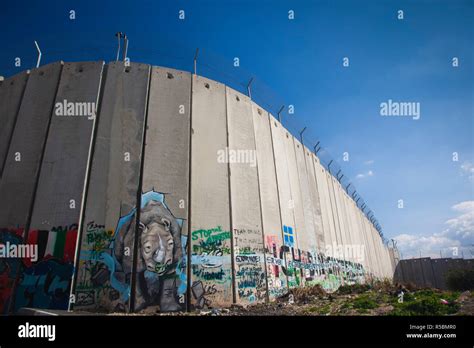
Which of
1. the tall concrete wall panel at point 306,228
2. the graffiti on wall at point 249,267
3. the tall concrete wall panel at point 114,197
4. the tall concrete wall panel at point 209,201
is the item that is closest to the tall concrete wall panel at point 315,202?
the tall concrete wall panel at point 306,228

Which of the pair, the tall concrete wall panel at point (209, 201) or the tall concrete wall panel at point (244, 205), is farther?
the tall concrete wall panel at point (244, 205)

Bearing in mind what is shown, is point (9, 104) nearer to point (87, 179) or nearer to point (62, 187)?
point (62, 187)

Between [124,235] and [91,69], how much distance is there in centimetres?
774

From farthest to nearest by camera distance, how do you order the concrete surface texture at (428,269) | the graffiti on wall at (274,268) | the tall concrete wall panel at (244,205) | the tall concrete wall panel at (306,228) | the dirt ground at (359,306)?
the concrete surface texture at (428,269), the tall concrete wall panel at (306,228), the graffiti on wall at (274,268), the tall concrete wall panel at (244,205), the dirt ground at (359,306)

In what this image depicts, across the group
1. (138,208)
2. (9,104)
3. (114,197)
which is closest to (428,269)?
(138,208)

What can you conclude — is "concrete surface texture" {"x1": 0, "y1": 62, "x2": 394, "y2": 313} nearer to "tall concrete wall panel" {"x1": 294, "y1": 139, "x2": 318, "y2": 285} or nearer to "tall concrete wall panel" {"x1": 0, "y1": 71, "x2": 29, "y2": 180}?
"tall concrete wall panel" {"x1": 0, "y1": 71, "x2": 29, "y2": 180}

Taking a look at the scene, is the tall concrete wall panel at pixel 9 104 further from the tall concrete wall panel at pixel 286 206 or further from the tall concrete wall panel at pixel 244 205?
the tall concrete wall panel at pixel 286 206

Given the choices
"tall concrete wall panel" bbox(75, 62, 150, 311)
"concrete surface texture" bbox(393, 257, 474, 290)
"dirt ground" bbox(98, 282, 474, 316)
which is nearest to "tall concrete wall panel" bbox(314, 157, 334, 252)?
"dirt ground" bbox(98, 282, 474, 316)

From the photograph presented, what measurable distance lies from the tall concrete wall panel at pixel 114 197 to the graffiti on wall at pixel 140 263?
0.11 feet

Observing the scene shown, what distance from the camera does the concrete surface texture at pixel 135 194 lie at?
10.8 m

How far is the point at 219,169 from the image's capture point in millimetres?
13773

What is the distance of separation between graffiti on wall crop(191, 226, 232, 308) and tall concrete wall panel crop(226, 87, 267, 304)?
0.47m

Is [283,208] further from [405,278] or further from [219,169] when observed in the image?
[405,278]
